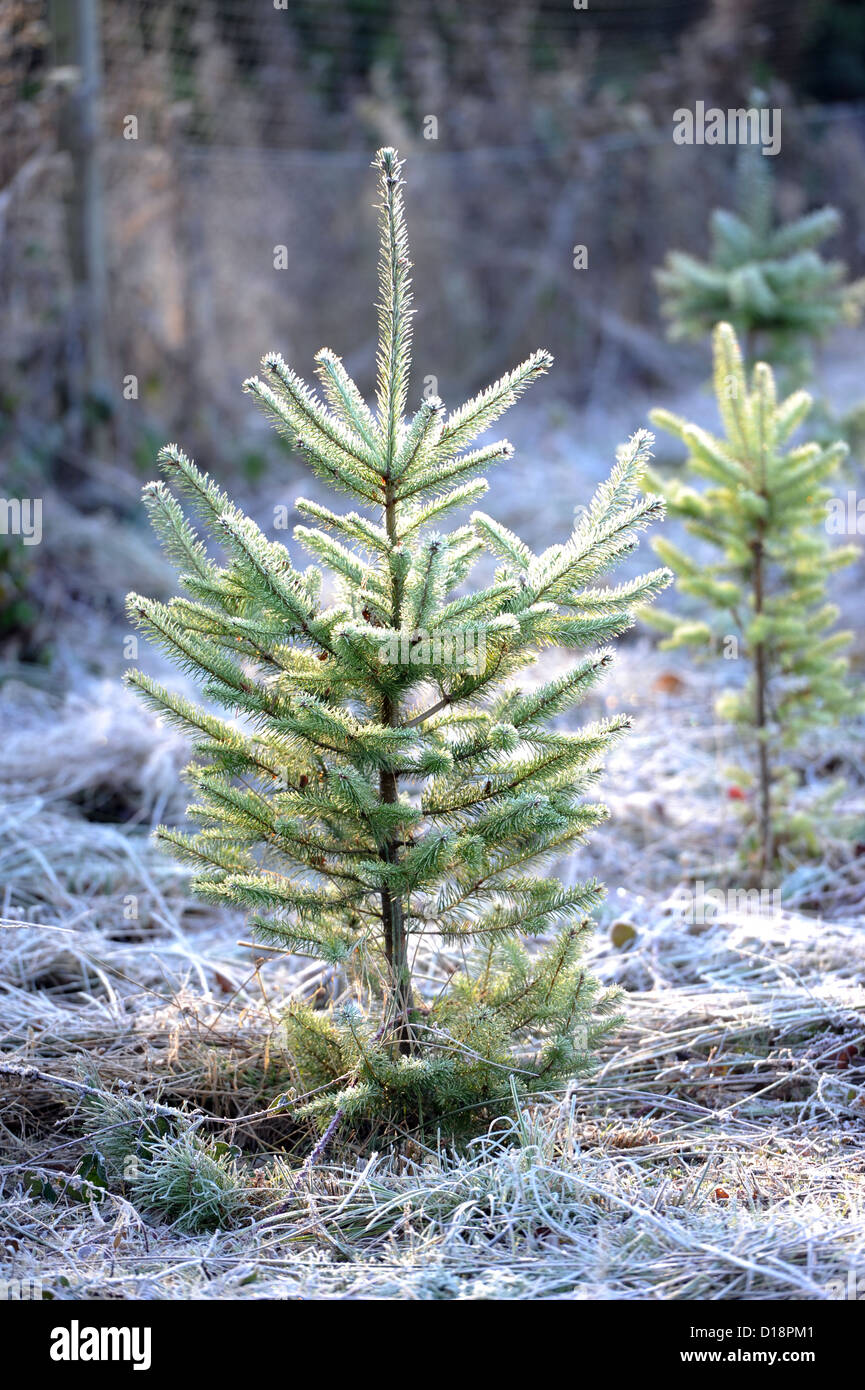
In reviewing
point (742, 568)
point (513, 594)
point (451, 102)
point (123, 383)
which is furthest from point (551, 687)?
point (451, 102)

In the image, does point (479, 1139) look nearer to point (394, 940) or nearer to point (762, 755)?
point (394, 940)

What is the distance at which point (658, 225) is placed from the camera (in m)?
11.4

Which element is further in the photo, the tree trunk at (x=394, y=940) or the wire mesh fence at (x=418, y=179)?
the wire mesh fence at (x=418, y=179)

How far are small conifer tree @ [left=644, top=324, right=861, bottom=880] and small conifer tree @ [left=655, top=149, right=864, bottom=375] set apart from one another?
153 cm

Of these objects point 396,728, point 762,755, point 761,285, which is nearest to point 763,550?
point 762,755

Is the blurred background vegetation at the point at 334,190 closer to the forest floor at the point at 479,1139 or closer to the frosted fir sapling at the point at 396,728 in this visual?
the forest floor at the point at 479,1139

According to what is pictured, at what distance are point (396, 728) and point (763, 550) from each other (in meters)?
1.92

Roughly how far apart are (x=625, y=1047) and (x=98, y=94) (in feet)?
22.5

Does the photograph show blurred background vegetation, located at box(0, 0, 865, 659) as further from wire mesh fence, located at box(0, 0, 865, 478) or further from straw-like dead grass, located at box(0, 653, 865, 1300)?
straw-like dead grass, located at box(0, 653, 865, 1300)

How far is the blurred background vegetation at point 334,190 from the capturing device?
23.3 ft

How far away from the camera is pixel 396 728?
89.9 inches

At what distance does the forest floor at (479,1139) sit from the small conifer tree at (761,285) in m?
2.36

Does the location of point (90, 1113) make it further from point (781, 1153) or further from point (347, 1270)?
point (781, 1153)

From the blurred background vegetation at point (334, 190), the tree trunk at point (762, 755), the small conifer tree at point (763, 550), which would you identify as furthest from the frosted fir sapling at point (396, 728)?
the blurred background vegetation at point (334, 190)
